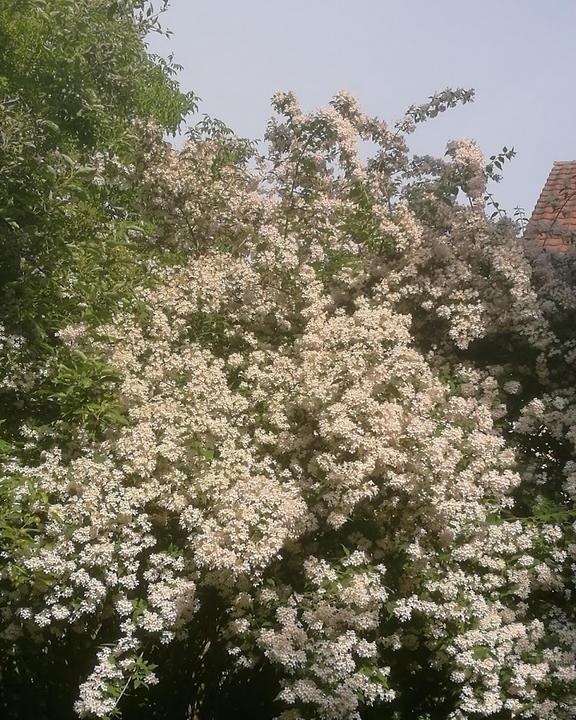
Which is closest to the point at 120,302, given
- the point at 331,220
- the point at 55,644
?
the point at 331,220

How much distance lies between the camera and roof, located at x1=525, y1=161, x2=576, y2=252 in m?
9.50

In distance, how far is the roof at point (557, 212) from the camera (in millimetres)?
9498

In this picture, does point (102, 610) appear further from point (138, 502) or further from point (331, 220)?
point (331, 220)

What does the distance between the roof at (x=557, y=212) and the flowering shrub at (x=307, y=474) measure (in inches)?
45.1

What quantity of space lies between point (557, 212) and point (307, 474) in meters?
5.96

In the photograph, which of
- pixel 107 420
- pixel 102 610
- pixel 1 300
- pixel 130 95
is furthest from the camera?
pixel 130 95

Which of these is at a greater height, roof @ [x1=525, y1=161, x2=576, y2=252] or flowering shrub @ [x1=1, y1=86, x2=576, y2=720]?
roof @ [x1=525, y1=161, x2=576, y2=252]

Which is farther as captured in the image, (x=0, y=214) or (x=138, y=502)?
(x=0, y=214)

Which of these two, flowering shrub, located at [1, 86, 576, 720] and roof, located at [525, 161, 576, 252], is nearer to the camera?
flowering shrub, located at [1, 86, 576, 720]

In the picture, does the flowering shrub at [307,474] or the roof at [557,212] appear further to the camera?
the roof at [557,212]

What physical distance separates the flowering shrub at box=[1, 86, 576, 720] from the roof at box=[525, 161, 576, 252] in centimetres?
115

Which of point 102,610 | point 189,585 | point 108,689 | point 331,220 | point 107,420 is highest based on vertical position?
point 331,220

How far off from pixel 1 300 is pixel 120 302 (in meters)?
1.25

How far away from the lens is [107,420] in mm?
6523
